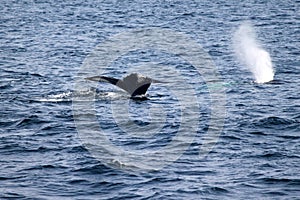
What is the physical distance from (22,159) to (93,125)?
16.2 feet

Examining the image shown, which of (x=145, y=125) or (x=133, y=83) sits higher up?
(x=133, y=83)

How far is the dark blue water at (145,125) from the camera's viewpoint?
19516 mm

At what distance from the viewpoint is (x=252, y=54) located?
149ft

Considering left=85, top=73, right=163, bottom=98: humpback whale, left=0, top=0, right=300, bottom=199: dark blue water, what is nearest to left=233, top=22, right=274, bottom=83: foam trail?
left=0, top=0, right=300, bottom=199: dark blue water

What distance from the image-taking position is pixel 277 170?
68.5 feet

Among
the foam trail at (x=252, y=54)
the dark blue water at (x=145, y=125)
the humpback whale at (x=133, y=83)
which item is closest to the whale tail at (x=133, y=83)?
the humpback whale at (x=133, y=83)

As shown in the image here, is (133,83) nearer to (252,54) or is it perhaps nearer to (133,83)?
(133,83)

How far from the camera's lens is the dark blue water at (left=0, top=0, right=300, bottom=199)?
768 inches

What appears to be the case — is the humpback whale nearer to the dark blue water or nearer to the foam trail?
the dark blue water

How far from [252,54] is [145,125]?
807 inches

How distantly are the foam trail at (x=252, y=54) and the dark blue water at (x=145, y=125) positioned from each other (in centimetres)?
60

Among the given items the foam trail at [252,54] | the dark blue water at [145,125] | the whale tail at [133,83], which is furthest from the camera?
the foam trail at [252,54]

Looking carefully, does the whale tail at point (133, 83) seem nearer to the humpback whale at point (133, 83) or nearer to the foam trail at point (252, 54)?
the humpback whale at point (133, 83)

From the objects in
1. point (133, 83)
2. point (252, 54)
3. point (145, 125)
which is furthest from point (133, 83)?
point (252, 54)
